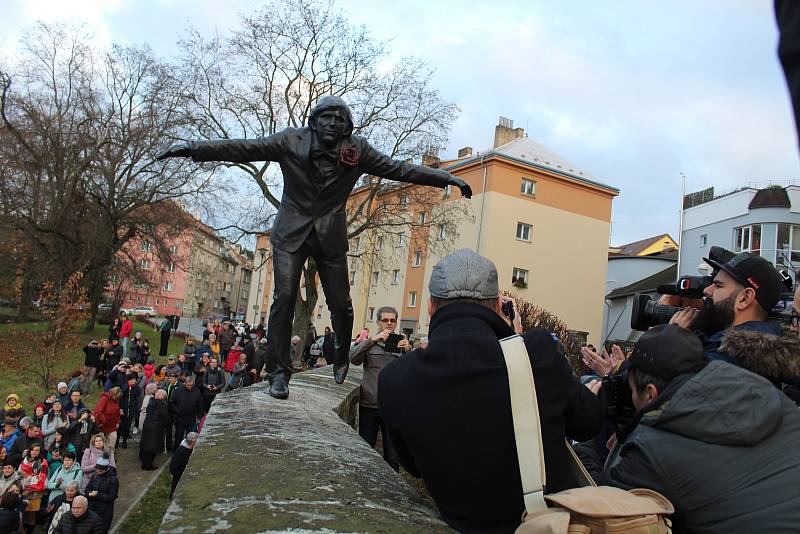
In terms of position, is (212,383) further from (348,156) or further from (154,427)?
(348,156)

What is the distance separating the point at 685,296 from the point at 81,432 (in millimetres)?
12311

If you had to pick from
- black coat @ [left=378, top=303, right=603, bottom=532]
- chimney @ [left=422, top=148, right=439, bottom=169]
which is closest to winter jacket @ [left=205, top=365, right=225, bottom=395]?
chimney @ [left=422, top=148, right=439, bottom=169]

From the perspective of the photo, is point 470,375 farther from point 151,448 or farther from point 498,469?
point 151,448

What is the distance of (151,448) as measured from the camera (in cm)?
1409

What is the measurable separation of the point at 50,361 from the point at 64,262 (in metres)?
10.5

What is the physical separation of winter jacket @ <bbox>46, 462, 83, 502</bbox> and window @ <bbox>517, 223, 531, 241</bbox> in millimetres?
31194

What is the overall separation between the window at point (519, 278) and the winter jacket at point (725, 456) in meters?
36.5

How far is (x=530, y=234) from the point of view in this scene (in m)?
39.8

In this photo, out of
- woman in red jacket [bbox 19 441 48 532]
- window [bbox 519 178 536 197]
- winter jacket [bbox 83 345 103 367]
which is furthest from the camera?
window [bbox 519 178 536 197]

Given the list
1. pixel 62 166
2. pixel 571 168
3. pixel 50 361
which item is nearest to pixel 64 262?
pixel 62 166

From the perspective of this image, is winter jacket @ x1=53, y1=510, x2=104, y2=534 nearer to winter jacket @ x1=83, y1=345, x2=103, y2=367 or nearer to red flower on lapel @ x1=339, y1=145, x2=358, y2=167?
A: red flower on lapel @ x1=339, y1=145, x2=358, y2=167

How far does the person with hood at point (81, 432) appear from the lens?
12680mm

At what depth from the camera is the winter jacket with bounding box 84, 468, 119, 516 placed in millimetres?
10531

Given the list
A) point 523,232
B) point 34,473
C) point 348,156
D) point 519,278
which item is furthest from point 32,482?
point 523,232
